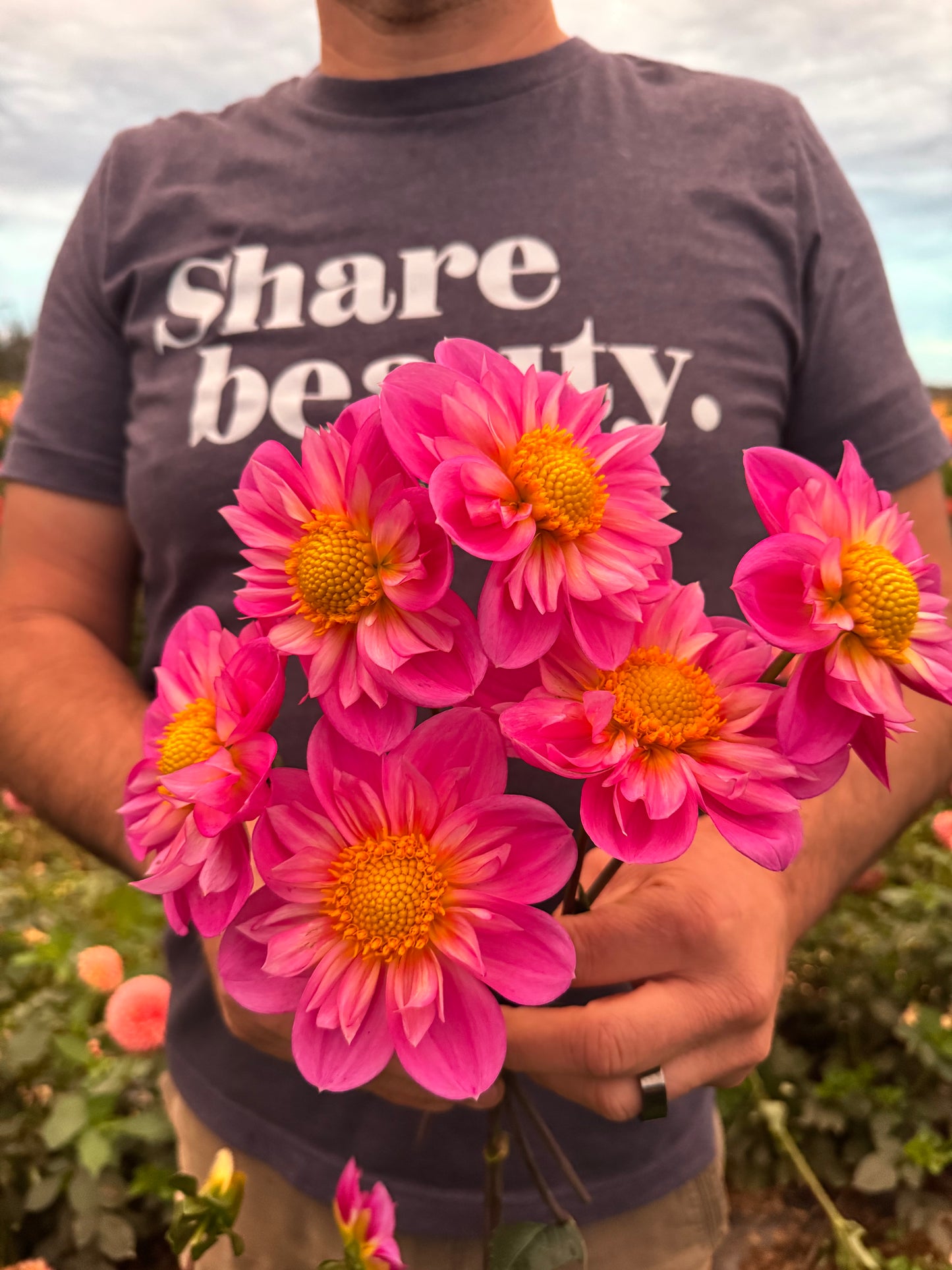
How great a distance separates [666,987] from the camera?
560 mm

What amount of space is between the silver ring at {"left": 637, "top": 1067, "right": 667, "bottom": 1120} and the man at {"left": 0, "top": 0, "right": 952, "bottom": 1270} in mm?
302

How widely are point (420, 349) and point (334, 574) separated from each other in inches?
25.1

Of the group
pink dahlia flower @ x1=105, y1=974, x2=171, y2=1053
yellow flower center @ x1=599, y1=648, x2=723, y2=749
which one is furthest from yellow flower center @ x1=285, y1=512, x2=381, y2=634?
pink dahlia flower @ x1=105, y1=974, x2=171, y2=1053

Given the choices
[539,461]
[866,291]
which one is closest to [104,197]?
[866,291]

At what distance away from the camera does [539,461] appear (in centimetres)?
35

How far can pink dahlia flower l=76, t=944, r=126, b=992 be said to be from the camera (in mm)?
1405

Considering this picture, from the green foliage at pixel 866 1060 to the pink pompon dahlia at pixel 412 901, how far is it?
1369 millimetres

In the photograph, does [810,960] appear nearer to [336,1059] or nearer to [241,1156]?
[241,1156]

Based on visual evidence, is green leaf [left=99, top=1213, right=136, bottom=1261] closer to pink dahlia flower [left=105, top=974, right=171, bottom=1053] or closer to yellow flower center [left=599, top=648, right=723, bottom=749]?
pink dahlia flower [left=105, top=974, right=171, bottom=1053]

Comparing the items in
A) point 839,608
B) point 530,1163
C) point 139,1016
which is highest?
point 839,608

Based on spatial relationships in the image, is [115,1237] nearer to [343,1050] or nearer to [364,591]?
[343,1050]

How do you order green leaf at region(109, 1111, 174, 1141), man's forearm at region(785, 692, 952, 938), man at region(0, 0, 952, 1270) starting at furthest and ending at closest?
green leaf at region(109, 1111, 174, 1141) → man at region(0, 0, 952, 1270) → man's forearm at region(785, 692, 952, 938)

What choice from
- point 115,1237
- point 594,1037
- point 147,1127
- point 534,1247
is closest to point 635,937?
point 594,1037

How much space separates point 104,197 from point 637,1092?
1.12m
